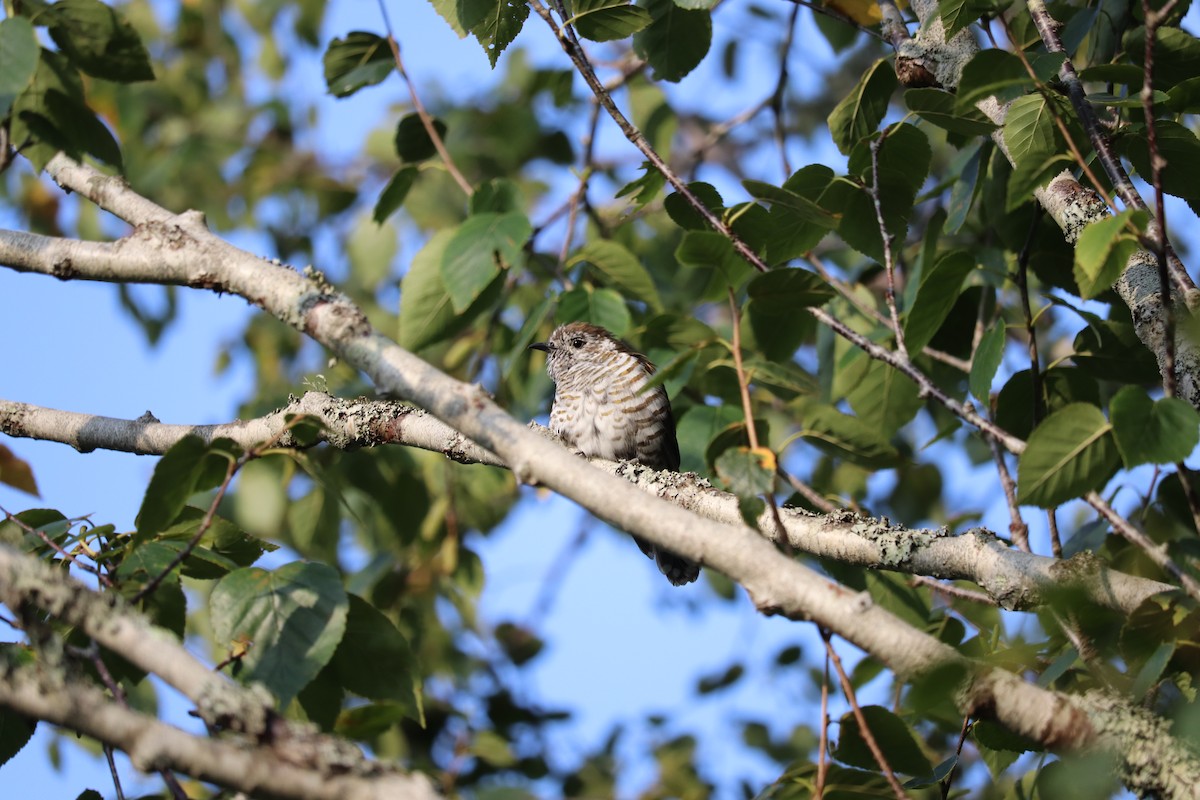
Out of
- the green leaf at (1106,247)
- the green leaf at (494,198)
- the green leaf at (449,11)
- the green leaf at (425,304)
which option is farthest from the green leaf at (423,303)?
the green leaf at (1106,247)

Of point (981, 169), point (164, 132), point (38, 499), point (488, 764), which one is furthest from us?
point (164, 132)

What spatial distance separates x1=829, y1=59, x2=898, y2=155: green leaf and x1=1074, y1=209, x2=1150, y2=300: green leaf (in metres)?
1.21

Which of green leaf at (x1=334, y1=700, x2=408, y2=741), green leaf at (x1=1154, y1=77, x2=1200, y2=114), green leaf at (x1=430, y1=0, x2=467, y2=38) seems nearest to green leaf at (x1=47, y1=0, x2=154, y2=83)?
green leaf at (x1=430, y1=0, x2=467, y2=38)

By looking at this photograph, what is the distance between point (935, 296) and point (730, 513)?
0.77 m

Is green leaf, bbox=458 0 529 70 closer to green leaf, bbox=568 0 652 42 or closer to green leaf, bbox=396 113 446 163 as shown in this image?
green leaf, bbox=568 0 652 42

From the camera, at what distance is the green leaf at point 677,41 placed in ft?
11.4

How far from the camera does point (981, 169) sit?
Result: 10.3 feet

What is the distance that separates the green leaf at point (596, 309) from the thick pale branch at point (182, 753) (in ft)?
8.44

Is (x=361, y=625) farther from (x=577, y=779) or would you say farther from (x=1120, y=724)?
(x=577, y=779)

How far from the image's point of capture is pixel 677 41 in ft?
11.5

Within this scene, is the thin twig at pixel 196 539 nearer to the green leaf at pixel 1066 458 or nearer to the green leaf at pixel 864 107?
the green leaf at pixel 1066 458

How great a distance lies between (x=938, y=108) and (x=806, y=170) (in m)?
0.41

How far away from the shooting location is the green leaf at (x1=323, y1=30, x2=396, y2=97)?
4.00 metres

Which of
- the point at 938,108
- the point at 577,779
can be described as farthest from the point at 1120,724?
the point at 577,779
